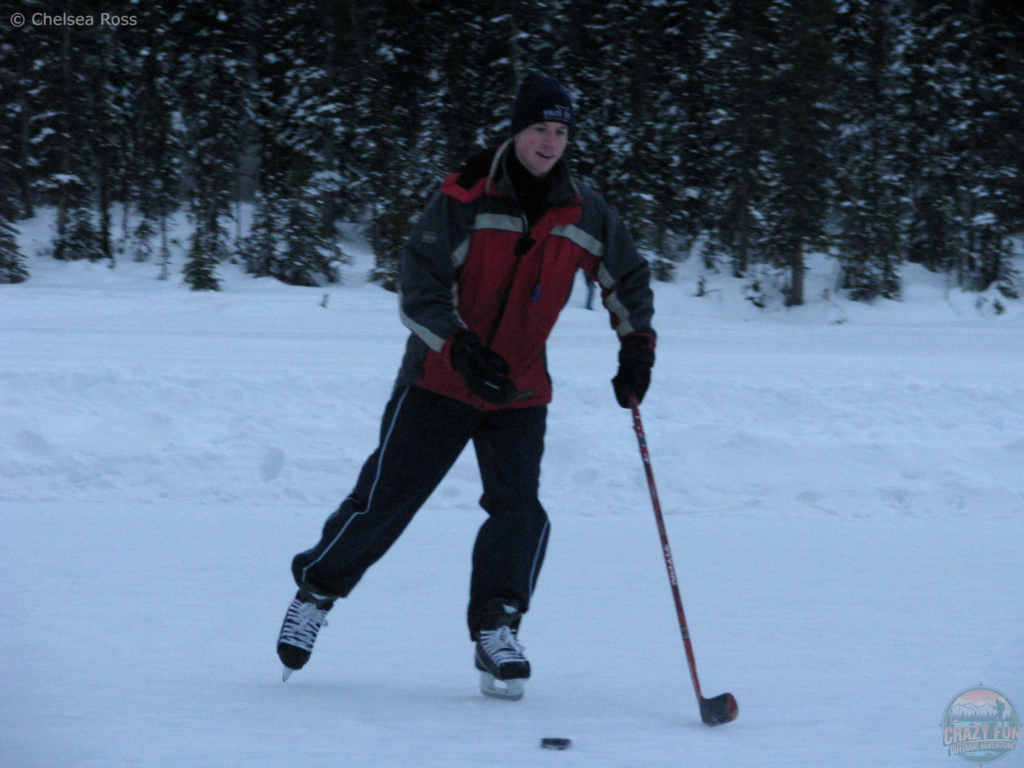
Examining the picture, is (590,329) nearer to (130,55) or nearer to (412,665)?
(412,665)

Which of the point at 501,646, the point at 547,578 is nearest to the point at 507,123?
the point at 547,578

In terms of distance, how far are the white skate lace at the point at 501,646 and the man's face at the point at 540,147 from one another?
128 cm

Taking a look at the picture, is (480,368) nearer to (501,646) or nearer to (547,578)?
(501,646)

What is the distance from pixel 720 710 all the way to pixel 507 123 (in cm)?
2177

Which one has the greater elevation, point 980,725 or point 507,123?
point 507,123

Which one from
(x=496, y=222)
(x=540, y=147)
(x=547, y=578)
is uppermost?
(x=540, y=147)

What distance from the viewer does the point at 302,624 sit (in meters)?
2.90

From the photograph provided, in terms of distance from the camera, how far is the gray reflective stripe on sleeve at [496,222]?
9.09 ft

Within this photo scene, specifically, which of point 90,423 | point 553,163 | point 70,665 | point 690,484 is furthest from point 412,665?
point 90,423

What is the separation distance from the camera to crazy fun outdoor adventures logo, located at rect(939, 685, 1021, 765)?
2.46m

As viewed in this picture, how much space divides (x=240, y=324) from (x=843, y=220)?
14153 millimetres

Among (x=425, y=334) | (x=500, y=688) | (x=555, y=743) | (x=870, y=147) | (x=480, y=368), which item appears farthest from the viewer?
(x=870, y=147)

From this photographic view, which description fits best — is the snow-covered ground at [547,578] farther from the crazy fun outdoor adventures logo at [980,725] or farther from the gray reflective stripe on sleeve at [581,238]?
the gray reflective stripe on sleeve at [581,238]

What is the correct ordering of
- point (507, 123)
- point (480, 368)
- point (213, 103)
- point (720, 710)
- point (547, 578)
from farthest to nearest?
1. point (213, 103)
2. point (507, 123)
3. point (547, 578)
4. point (480, 368)
5. point (720, 710)
